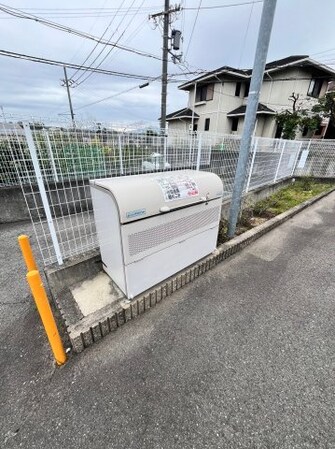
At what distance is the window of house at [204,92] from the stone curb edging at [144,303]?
1944cm

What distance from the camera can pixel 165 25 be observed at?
352 inches

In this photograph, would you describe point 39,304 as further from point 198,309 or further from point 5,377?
point 198,309

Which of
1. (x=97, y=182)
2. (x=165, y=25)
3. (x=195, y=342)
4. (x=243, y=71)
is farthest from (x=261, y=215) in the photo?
(x=243, y=71)

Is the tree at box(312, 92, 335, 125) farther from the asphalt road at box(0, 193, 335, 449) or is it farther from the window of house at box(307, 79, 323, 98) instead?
the asphalt road at box(0, 193, 335, 449)

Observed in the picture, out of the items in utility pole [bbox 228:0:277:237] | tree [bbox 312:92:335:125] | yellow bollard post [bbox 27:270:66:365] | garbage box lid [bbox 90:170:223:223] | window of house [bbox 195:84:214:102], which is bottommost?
yellow bollard post [bbox 27:270:66:365]

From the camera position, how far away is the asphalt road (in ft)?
4.15

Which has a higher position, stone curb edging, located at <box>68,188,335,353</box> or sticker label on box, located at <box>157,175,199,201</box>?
sticker label on box, located at <box>157,175,199,201</box>

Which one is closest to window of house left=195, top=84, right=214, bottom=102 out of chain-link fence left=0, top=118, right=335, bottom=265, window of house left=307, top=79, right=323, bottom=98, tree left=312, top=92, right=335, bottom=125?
window of house left=307, top=79, right=323, bottom=98

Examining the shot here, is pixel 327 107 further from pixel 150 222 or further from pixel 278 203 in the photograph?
pixel 150 222

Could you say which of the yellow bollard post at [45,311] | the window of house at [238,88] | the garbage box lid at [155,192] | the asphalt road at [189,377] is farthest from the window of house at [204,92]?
the yellow bollard post at [45,311]

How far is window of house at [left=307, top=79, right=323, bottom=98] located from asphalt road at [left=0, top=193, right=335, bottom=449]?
68.7 ft

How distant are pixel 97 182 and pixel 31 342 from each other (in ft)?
5.14

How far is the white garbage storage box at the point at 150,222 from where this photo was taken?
5.54ft

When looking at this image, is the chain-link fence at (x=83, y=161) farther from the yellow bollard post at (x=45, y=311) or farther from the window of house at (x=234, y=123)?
the window of house at (x=234, y=123)
